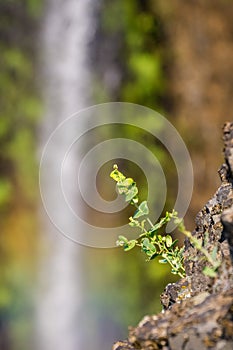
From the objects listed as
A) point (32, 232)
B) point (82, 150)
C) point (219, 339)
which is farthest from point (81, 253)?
point (219, 339)

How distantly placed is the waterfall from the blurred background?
0.04 ft

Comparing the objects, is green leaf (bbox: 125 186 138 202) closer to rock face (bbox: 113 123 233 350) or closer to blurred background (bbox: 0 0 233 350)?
rock face (bbox: 113 123 233 350)

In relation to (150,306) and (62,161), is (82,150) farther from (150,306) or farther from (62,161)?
(150,306)

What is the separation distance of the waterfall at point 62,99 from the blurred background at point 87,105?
11 millimetres

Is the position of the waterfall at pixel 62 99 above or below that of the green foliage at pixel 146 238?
above

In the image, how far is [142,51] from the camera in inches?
315

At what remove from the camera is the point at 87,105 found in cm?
821

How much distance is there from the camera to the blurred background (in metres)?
7.82

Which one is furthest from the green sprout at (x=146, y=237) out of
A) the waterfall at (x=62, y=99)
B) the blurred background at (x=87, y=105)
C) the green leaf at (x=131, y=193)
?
the waterfall at (x=62, y=99)

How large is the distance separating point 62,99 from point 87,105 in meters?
0.31

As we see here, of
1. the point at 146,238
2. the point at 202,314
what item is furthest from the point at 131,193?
the point at 202,314

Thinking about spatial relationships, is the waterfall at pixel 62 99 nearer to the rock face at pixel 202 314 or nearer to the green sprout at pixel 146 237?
the green sprout at pixel 146 237

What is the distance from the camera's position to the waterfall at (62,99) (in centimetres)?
794

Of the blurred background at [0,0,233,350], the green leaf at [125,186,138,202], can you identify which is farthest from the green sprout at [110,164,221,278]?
the blurred background at [0,0,233,350]
